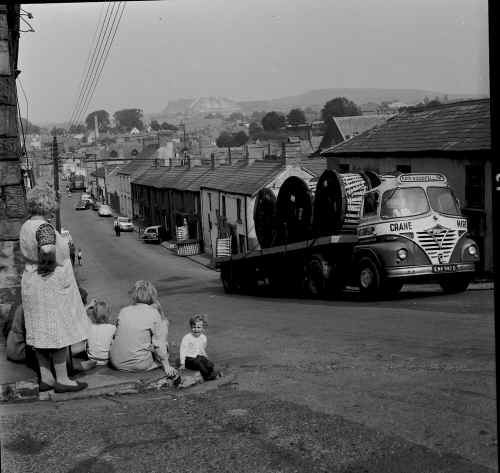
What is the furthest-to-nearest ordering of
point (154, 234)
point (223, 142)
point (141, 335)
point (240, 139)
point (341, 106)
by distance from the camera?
point (223, 142), point (240, 139), point (154, 234), point (341, 106), point (141, 335)

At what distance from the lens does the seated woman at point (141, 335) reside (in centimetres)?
629

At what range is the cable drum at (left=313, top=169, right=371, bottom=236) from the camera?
15.2 metres

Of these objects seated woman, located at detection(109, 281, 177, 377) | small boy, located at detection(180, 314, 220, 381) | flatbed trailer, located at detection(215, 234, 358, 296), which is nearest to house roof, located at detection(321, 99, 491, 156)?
flatbed trailer, located at detection(215, 234, 358, 296)

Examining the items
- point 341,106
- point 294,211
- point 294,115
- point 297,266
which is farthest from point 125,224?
point 341,106

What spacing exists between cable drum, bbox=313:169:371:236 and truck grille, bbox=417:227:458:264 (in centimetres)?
169

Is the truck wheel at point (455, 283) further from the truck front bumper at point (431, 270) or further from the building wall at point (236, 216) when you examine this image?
the building wall at point (236, 216)

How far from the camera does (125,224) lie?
60.8 feet

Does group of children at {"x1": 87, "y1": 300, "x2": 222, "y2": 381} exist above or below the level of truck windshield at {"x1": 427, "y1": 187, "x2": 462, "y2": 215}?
below

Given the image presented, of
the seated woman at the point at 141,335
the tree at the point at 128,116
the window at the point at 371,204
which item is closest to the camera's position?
the seated woman at the point at 141,335

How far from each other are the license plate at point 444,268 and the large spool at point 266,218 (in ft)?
17.2

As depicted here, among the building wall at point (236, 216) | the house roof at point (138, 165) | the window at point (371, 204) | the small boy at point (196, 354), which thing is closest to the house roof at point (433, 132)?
the building wall at point (236, 216)

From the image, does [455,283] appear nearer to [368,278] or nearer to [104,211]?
[368,278]

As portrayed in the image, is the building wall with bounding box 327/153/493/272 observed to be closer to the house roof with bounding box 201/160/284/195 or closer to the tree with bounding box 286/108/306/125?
the tree with bounding box 286/108/306/125

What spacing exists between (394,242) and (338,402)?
9.08m
